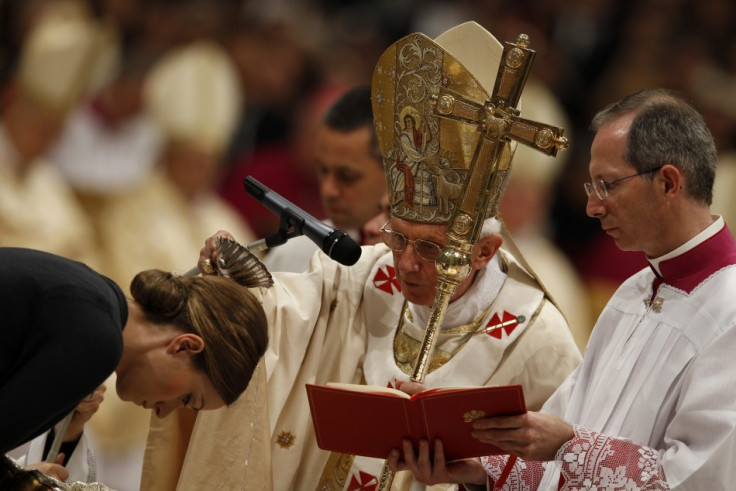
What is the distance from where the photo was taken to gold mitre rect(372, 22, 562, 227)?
3.25 metres

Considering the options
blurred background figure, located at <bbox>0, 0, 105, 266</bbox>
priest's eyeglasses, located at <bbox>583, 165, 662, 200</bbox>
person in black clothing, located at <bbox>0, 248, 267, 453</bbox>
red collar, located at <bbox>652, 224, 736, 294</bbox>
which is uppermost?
blurred background figure, located at <bbox>0, 0, 105, 266</bbox>

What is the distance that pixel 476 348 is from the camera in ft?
12.2

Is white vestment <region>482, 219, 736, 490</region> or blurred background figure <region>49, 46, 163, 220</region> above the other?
blurred background figure <region>49, 46, 163, 220</region>

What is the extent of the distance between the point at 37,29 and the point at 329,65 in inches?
63.9

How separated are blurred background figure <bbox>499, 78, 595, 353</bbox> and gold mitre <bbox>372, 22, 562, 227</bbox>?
313cm

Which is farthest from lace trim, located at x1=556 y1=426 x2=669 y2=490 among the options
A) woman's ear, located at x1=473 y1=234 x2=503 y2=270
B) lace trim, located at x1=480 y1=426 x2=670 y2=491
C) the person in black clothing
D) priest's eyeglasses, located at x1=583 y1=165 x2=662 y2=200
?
the person in black clothing

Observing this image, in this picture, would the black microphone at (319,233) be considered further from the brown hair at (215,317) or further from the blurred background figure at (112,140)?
the blurred background figure at (112,140)

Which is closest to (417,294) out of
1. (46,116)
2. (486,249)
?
(486,249)

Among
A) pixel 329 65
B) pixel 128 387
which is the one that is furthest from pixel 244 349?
pixel 329 65

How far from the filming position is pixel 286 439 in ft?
12.3

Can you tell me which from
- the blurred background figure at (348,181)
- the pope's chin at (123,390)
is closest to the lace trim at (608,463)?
the pope's chin at (123,390)

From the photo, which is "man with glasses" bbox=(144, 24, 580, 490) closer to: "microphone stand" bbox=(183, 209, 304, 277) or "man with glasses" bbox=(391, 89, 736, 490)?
"microphone stand" bbox=(183, 209, 304, 277)

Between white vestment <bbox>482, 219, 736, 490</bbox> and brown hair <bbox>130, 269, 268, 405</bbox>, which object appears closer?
white vestment <bbox>482, 219, 736, 490</bbox>

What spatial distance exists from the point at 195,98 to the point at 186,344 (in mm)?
4007
